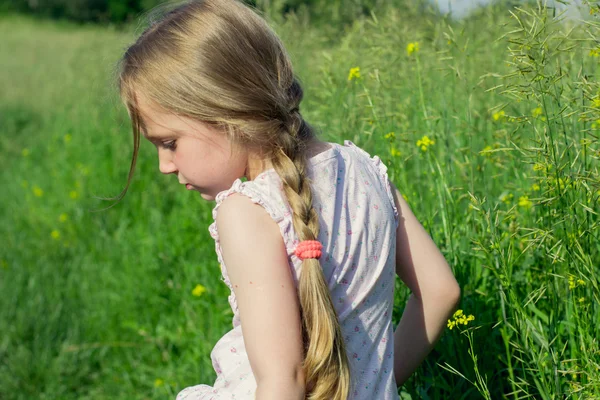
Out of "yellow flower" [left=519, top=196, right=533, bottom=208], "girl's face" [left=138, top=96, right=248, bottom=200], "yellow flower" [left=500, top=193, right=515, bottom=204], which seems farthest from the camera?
"yellow flower" [left=500, top=193, right=515, bottom=204]

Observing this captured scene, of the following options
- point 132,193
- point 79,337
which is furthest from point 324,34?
point 79,337

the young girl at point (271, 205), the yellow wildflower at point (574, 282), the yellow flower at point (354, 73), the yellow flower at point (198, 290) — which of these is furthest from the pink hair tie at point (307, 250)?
the yellow flower at point (198, 290)

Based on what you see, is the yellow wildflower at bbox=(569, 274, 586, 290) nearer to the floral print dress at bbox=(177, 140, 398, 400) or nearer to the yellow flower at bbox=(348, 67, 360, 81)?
the floral print dress at bbox=(177, 140, 398, 400)

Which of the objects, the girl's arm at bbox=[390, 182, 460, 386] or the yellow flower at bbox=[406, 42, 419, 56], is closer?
the girl's arm at bbox=[390, 182, 460, 386]

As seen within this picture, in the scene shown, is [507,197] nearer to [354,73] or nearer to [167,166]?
[354,73]

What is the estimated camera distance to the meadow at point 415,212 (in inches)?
72.4

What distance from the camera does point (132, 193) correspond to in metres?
4.77

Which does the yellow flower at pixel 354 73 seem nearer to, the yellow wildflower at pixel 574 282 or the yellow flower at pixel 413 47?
the yellow flower at pixel 413 47

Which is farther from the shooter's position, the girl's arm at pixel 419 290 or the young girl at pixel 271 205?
the girl's arm at pixel 419 290

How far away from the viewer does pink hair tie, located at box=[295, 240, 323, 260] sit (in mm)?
1493

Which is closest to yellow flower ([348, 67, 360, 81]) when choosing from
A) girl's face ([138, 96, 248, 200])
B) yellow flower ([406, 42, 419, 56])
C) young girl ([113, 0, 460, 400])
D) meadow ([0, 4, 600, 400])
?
meadow ([0, 4, 600, 400])

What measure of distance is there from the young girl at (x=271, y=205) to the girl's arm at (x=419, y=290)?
10 mm

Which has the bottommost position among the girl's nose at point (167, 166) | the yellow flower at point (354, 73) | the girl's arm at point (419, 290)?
the girl's arm at point (419, 290)

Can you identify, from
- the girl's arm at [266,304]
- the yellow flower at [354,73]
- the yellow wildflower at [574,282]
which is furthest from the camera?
the yellow flower at [354,73]
